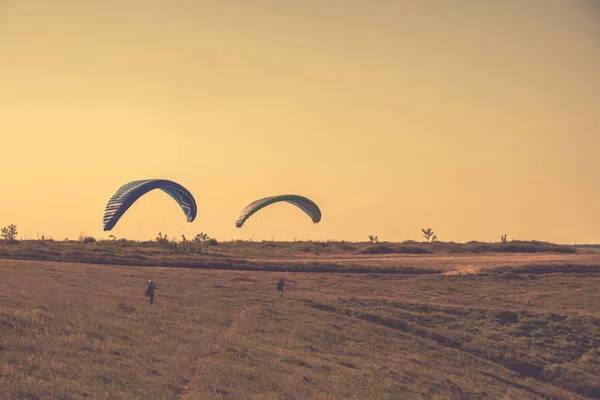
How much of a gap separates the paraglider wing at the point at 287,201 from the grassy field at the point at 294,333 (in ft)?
16.7

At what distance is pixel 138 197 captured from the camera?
64.8m

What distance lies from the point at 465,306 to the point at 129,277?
24197 mm

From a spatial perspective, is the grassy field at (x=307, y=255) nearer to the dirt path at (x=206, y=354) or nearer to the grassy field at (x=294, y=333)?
the grassy field at (x=294, y=333)

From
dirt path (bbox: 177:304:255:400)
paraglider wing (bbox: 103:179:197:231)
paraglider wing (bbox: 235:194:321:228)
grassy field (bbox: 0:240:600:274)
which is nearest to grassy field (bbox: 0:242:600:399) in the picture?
dirt path (bbox: 177:304:255:400)

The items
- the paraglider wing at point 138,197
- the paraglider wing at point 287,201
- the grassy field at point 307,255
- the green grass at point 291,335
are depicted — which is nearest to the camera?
the green grass at point 291,335

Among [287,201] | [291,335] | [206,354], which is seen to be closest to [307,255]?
[287,201]

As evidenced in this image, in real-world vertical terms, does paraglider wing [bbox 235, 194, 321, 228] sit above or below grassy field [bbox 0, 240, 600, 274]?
above

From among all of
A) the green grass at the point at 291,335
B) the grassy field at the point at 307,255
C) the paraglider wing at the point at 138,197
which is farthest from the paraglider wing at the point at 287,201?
the green grass at the point at 291,335

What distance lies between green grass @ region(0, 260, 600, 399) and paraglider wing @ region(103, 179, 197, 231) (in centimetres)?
432

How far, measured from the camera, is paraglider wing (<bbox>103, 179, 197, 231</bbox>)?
61.1 metres

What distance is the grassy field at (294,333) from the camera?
26422mm

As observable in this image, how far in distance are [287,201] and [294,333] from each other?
42.4 m

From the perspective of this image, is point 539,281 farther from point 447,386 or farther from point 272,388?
point 272,388

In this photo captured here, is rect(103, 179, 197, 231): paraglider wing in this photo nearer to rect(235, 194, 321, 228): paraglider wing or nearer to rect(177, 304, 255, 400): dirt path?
rect(235, 194, 321, 228): paraglider wing
